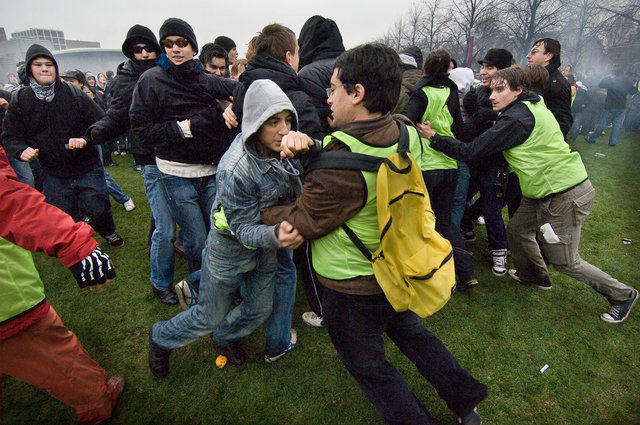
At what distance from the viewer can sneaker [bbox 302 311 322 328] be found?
311cm

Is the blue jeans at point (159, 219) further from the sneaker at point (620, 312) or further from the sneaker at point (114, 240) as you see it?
the sneaker at point (620, 312)

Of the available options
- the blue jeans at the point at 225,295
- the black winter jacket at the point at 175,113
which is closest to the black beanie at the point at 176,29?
the black winter jacket at the point at 175,113

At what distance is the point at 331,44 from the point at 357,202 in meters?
1.96

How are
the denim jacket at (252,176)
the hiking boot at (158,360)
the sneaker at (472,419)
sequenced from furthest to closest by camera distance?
the hiking boot at (158,360), the sneaker at (472,419), the denim jacket at (252,176)

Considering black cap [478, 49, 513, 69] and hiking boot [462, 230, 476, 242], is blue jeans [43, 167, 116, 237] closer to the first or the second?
hiking boot [462, 230, 476, 242]

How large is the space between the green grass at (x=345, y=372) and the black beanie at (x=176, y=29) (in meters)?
2.46

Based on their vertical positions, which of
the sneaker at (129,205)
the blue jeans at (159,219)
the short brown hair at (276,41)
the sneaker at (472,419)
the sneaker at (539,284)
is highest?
the short brown hair at (276,41)

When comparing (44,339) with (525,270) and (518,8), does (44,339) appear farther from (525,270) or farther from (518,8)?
(518,8)

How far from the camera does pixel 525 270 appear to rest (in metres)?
3.55

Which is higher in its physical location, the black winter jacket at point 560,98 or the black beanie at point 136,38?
the black beanie at point 136,38

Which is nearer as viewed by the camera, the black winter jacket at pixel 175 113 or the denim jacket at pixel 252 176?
the denim jacket at pixel 252 176

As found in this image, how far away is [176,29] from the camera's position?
2812mm

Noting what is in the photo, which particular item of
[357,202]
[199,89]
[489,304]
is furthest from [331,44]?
[489,304]

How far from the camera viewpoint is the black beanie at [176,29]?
9.18ft
